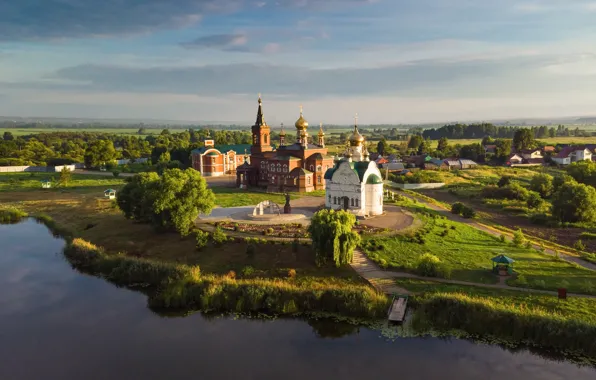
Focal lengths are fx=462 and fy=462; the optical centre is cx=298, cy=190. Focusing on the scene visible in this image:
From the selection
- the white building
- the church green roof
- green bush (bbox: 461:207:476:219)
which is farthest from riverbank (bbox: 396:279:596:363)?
green bush (bbox: 461:207:476:219)

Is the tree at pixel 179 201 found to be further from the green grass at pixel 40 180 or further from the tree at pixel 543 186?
the tree at pixel 543 186

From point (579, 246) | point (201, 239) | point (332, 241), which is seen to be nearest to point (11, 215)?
point (201, 239)

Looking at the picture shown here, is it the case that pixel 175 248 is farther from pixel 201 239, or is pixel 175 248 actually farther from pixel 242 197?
pixel 242 197

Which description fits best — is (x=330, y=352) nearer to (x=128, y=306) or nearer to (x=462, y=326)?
(x=462, y=326)

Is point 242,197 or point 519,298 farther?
point 242,197

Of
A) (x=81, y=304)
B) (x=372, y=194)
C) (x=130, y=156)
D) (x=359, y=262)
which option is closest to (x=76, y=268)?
(x=81, y=304)

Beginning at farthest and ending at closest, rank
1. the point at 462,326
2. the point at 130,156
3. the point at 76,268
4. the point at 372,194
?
the point at 130,156 → the point at 372,194 → the point at 76,268 → the point at 462,326

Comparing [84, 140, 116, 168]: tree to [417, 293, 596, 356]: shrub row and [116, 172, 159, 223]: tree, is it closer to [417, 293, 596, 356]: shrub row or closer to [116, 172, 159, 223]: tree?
[116, 172, 159, 223]: tree

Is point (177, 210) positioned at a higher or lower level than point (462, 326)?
higher
